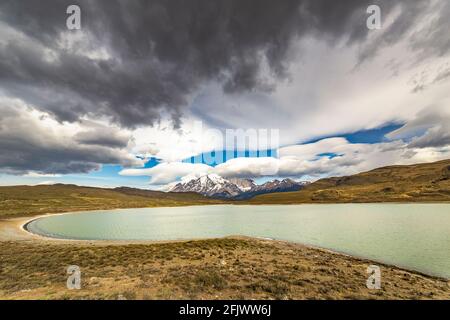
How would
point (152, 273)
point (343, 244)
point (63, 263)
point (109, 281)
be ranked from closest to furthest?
point (109, 281) → point (152, 273) → point (63, 263) → point (343, 244)

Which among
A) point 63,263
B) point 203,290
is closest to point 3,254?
point 63,263

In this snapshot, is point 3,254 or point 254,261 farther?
point 3,254

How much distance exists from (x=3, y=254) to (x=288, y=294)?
40080mm

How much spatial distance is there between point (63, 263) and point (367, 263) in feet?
120

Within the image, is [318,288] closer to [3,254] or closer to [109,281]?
[109,281]

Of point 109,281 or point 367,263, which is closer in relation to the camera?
point 109,281

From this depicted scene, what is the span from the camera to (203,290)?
16.9m
